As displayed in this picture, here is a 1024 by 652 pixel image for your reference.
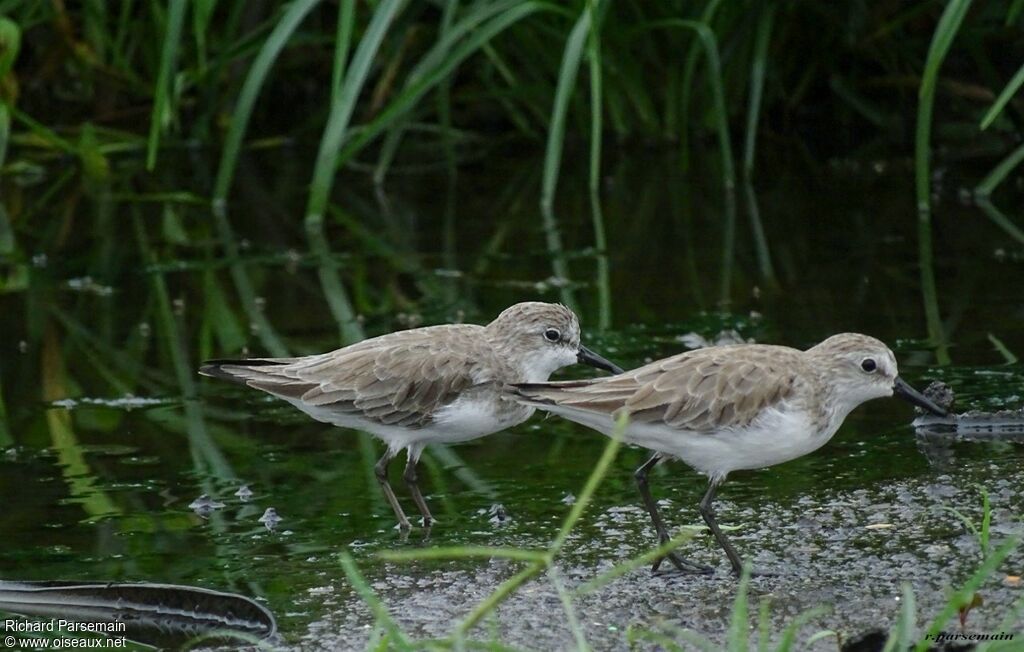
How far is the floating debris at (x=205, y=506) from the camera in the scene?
5727mm

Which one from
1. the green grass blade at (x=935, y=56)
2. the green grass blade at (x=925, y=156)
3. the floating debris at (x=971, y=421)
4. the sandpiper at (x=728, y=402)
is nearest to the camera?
the sandpiper at (x=728, y=402)

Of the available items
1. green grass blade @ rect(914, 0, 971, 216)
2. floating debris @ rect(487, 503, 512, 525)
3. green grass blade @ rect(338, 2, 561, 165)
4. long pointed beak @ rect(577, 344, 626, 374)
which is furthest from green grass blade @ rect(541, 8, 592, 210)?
floating debris @ rect(487, 503, 512, 525)

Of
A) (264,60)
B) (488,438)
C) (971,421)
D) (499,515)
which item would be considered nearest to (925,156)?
(971,421)

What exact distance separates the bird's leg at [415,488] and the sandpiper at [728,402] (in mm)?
691

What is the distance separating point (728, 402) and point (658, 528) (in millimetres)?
458

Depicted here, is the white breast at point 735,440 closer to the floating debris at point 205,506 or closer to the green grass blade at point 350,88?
the floating debris at point 205,506

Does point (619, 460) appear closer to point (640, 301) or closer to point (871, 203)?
point (640, 301)

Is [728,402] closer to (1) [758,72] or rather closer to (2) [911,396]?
(2) [911,396]

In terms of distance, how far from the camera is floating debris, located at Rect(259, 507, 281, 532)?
18.2ft

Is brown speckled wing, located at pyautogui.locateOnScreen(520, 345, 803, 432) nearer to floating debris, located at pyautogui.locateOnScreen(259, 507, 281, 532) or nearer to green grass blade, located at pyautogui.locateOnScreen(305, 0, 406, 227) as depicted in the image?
floating debris, located at pyautogui.locateOnScreen(259, 507, 281, 532)

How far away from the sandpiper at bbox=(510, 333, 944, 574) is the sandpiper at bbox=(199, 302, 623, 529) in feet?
1.95

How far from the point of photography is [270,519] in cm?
558

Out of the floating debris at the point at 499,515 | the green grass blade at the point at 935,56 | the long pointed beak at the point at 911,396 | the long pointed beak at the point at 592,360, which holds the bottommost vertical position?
the floating debris at the point at 499,515

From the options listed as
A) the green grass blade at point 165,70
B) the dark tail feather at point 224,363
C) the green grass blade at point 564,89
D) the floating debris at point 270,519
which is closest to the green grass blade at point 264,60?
the green grass blade at point 165,70
